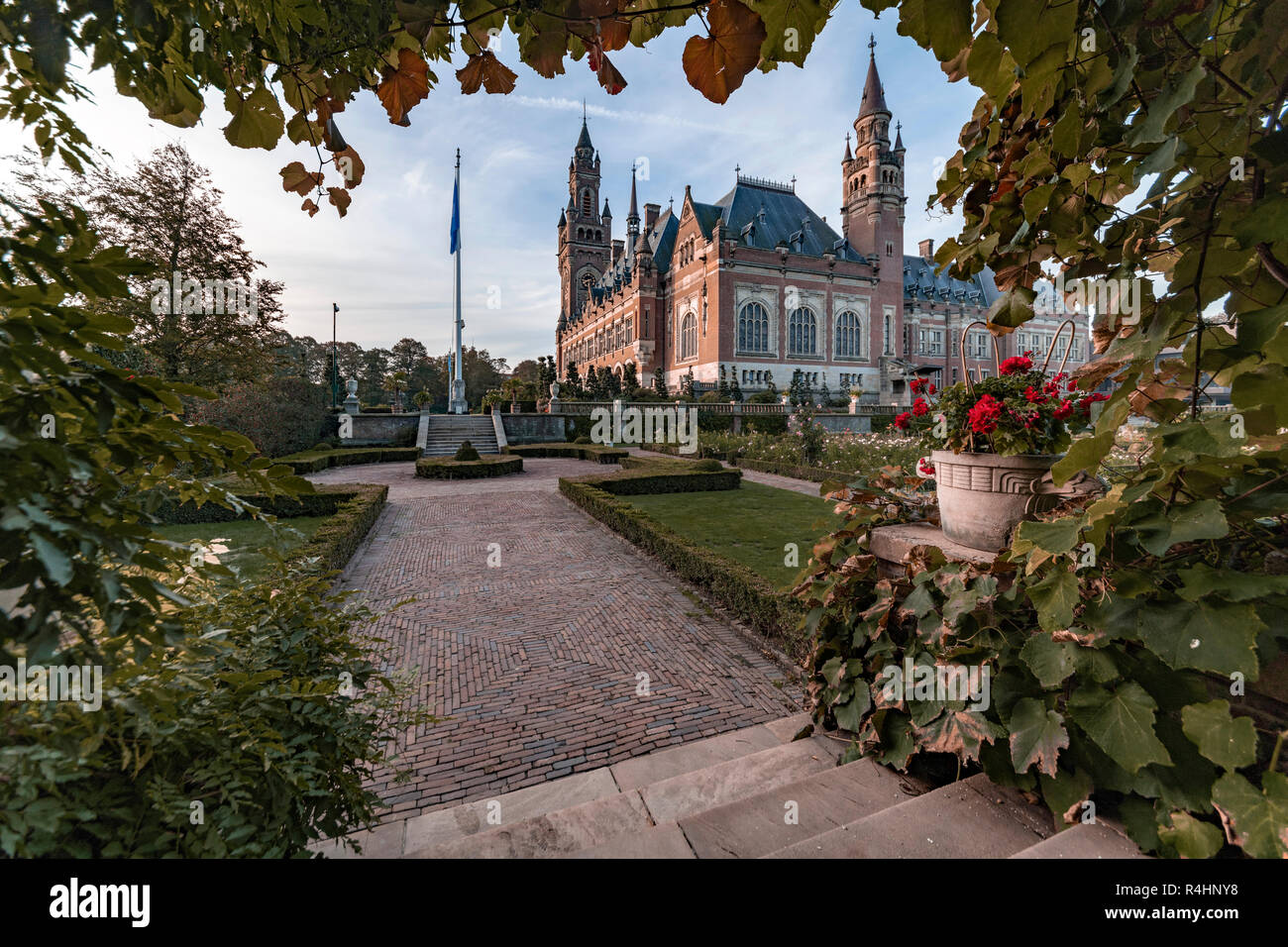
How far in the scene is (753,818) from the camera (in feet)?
6.72

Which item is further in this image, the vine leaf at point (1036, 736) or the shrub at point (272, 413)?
the shrub at point (272, 413)

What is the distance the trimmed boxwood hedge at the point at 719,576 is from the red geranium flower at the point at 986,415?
159cm

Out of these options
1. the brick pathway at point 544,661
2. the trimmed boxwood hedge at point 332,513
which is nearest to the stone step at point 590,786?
the brick pathway at point 544,661

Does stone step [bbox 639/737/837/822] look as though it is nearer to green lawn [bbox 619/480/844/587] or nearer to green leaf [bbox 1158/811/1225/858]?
green leaf [bbox 1158/811/1225/858]

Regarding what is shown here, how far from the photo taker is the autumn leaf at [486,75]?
1.42 m

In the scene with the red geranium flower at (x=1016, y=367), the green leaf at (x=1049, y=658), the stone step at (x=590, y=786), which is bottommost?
the stone step at (x=590, y=786)

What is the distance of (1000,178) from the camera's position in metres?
1.94

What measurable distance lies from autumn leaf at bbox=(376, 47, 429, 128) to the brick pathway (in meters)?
2.24

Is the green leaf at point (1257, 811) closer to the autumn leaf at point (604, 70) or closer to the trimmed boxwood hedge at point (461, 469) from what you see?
the autumn leaf at point (604, 70)

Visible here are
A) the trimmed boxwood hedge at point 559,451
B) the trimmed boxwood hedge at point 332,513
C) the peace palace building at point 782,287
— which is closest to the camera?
the trimmed boxwood hedge at point 332,513

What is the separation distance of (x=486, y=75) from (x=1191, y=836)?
2828 mm

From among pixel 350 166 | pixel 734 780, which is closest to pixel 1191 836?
pixel 734 780
